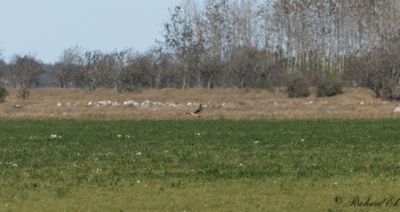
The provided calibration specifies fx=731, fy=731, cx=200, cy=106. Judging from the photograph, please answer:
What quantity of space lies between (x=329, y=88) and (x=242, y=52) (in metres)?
21.3

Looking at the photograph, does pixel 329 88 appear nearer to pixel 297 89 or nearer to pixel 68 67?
pixel 297 89

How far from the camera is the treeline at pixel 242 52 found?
292 ft

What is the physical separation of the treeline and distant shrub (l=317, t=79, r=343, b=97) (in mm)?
11860

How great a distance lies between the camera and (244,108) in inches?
2058

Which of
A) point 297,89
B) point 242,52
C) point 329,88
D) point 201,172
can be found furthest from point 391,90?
point 201,172

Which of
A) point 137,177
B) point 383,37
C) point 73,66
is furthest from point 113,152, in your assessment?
point 73,66

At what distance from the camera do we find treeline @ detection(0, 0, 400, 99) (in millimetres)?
88938

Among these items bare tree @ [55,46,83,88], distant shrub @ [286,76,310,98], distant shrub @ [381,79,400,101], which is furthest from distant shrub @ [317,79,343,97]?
bare tree @ [55,46,83,88]

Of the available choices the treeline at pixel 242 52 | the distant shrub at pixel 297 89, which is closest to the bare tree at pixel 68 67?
the treeline at pixel 242 52

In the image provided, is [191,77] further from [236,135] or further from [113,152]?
[113,152]

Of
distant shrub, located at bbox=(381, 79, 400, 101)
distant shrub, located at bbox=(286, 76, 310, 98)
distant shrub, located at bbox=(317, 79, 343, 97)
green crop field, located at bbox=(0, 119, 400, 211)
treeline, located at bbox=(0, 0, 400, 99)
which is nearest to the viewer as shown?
green crop field, located at bbox=(0, 119, 400, 211)

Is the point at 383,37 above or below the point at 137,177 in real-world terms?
above

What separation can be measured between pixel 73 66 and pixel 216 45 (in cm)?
2031

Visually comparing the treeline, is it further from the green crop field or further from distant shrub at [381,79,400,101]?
the green crop field
